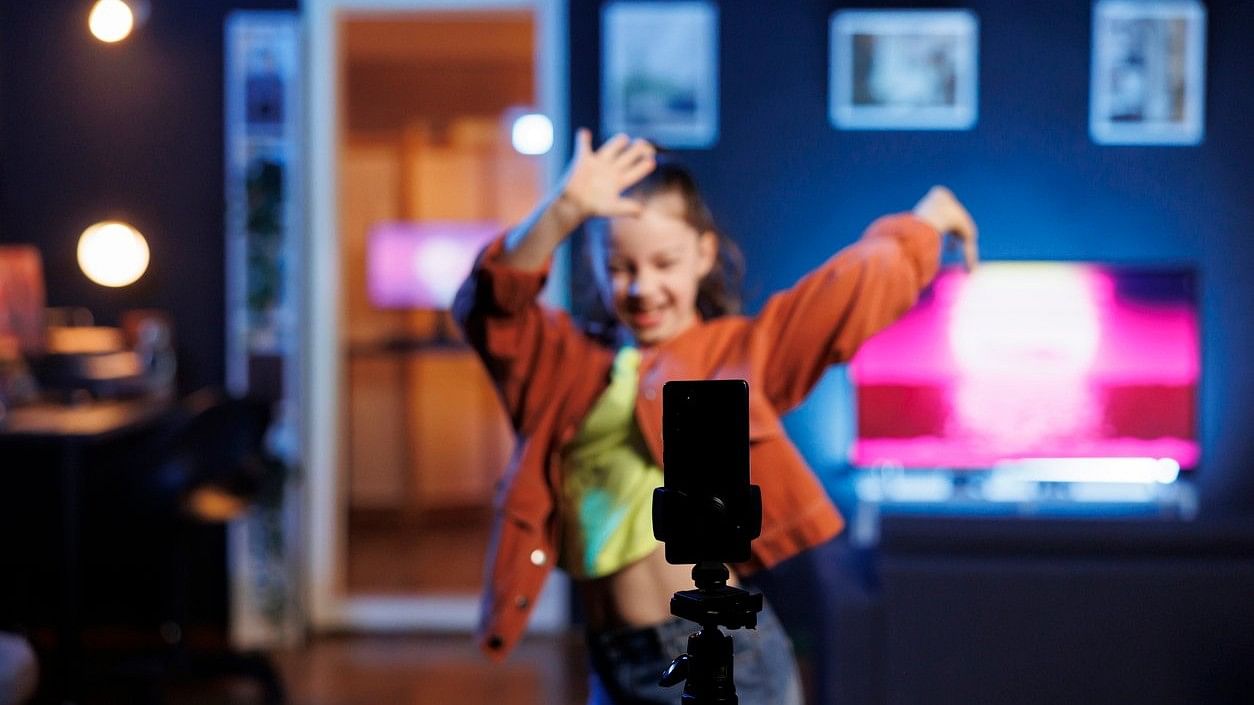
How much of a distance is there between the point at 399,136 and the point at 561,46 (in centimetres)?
237

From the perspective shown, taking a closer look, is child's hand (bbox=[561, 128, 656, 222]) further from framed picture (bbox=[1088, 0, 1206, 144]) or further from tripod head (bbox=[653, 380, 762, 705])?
framed picture (bbox=[1088, 0, 1206, 144])

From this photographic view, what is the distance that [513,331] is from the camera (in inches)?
71.9

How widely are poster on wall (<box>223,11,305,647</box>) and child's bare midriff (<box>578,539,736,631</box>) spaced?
3554mm

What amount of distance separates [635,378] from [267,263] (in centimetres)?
360

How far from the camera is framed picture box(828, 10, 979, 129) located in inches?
213

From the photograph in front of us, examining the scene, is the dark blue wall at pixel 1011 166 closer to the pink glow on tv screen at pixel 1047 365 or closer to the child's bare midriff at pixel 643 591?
the pink glow on tv screen at pixel 1047 365

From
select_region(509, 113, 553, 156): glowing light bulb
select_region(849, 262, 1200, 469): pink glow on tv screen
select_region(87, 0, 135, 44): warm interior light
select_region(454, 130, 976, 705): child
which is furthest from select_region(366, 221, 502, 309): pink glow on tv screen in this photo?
select_region(454, 130, 976, 705): child

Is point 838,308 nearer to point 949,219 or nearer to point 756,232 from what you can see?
point 949,219

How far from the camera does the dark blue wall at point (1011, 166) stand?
5.39m

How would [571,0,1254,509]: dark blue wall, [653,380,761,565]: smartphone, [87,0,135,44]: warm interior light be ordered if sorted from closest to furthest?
[653,380,761,565]: smartphone
[87,0,135,44]: warm interior light
[571,0,1254,509]: dark blue wall

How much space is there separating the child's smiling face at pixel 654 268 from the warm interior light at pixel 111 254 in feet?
12.8


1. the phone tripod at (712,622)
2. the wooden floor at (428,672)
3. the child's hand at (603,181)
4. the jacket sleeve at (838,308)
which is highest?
the child's hand at (603,181)

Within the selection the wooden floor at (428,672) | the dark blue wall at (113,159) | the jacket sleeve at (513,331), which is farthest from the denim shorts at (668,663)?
the dark blue wall at (113,159)

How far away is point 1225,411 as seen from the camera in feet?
17.9
